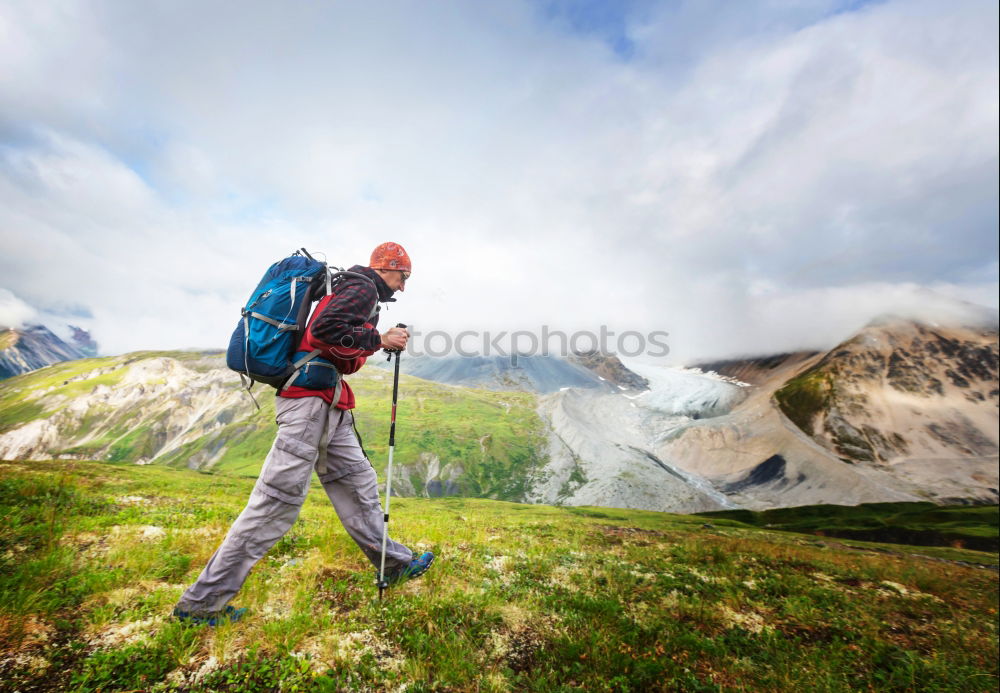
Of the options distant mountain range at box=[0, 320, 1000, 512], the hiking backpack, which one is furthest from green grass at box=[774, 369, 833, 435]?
the hiking backpack

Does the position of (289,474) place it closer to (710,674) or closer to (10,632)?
(10,632)

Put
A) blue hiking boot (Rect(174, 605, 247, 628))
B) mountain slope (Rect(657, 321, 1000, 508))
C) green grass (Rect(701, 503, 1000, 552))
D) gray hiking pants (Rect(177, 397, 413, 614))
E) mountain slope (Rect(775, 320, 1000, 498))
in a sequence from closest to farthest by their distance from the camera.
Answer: blue hiking boot (Rect(174, 605, 247, 628))
gray hiking pants (Rect(177, 397, 413, 614))
green grass (Rect(701, 503, 1000, 552))
mountain slope (Rect(657, 321, 1000, 508))
mountain slope (Rect(775, 320, 1000, 498))

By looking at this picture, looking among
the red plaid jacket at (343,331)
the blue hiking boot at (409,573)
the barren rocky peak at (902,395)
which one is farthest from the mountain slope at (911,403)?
the red plaid jacket at (343,331)

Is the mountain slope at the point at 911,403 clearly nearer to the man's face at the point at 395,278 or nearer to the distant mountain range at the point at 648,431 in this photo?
the distant mountain range at the point at 648,431

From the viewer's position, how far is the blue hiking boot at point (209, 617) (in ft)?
14.3

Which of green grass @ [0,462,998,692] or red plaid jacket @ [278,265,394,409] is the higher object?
red plaid jacket @ [278,265,394,409]

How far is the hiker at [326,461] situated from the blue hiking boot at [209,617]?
10 millimetres

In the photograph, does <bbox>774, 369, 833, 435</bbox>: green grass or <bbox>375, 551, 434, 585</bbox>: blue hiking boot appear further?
<bbox>774, 369, 833, 435</bbox>: green grass

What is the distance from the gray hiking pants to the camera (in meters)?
4.57

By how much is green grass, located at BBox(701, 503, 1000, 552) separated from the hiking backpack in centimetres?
9563

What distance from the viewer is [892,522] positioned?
85.2 meters

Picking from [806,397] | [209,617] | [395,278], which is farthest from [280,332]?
[806,397]

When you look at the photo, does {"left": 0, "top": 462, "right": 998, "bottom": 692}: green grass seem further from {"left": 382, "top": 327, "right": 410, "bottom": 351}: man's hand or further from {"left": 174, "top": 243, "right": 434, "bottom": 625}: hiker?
{"left": 382, "top": 327, "right": 410, "bottom": 351}: man's hand

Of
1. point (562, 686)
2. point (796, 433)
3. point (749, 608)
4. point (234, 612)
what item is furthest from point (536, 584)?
point (796, 433)
